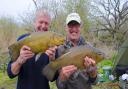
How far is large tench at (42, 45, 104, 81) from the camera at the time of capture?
334 cm

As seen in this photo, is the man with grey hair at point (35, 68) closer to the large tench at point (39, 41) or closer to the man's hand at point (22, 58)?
the man's hand at point (22, 58)

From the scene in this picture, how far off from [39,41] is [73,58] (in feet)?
1.33

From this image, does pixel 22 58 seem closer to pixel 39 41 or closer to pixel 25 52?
pixel 25 52

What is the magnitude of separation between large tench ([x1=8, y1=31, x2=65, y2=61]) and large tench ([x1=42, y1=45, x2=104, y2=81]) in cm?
19

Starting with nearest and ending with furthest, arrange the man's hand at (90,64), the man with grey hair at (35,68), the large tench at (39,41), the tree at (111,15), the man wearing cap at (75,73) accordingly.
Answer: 1. the large tench at (39,41)
2. the man's hand at (90,64)
3. the man with grey hair at (35,68)
4. the man wearing cap at (75,73)
5. the tree at (111,15)

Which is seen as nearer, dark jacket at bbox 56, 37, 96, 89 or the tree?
dark jacket at bbox 56, 37, 96, 89

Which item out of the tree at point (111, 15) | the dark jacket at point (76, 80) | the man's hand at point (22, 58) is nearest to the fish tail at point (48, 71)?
the man's hand at point (22, 58)

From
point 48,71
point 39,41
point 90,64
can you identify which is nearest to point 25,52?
point 39,41

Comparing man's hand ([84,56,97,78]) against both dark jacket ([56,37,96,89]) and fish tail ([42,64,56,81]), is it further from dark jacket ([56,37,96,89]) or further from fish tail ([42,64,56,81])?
fish tail ([42,64,56,81])

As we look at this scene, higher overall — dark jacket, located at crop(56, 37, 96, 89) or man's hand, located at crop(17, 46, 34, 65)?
man's hand, located at crop(17, 46, 34, 65)

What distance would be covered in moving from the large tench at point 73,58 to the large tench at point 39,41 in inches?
7.5

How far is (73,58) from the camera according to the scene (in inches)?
132

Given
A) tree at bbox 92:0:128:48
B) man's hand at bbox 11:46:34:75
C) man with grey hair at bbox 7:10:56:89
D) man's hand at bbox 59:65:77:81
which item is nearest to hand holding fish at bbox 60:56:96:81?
man's hand at bbox 59:65:77:81

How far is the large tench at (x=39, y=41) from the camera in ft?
10.5
